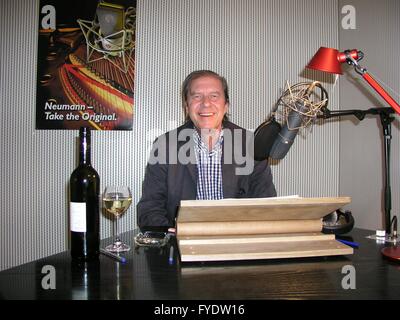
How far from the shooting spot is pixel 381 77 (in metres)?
1.74

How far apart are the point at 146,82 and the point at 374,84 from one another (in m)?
1.37

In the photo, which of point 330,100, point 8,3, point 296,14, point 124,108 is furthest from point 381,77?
point 8,3

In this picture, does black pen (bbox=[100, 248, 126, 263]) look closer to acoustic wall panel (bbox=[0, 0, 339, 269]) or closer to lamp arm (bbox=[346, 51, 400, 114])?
lamp arm (bbox=[346, 51, 400, 114])

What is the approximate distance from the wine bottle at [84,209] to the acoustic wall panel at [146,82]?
1.29 metres

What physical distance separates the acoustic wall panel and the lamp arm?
1019 millimetres

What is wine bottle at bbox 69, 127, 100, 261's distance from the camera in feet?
2.41

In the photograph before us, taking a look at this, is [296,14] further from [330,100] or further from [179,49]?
[179,49]

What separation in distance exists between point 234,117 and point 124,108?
69 cm

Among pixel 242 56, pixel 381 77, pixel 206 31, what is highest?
pixel 206 31

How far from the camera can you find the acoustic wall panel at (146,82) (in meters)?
2.03
